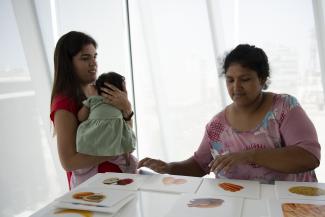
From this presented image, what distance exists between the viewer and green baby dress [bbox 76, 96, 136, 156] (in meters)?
1.26

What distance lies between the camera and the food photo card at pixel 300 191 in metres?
0.87

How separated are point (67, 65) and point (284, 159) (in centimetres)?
102

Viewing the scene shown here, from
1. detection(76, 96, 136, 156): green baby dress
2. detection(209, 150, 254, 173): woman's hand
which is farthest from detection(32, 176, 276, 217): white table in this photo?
detection(76, 96, 136, 156): green baby dress

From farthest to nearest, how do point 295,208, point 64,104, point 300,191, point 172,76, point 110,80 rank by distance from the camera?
1. point 172,76
2. point 110,80
3. point 64,104
4. point 300,191
5. point 295,208

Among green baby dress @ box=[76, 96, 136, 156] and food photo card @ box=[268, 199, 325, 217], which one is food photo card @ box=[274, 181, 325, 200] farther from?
green baby dress @ box=[76, 96, 136, 156]

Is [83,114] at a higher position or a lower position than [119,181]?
higher

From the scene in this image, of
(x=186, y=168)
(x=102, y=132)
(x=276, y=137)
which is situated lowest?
(x=186, y=168)

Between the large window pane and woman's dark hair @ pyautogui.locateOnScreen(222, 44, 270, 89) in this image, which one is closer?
woman's dark hair @ pyautogui.locateOnScreen(222, 44, 270, 89)

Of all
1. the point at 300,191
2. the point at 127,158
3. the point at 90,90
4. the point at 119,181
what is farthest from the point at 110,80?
the point at 300,191

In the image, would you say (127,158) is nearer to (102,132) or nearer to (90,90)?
(102,132)

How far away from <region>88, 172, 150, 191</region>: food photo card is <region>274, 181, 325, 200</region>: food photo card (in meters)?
0.46

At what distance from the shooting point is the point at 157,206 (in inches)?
34.2

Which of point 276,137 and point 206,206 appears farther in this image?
point 276,137

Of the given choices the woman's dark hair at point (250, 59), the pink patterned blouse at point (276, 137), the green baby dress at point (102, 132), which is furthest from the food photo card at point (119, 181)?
the woman's dark hair at point (250, 59)
